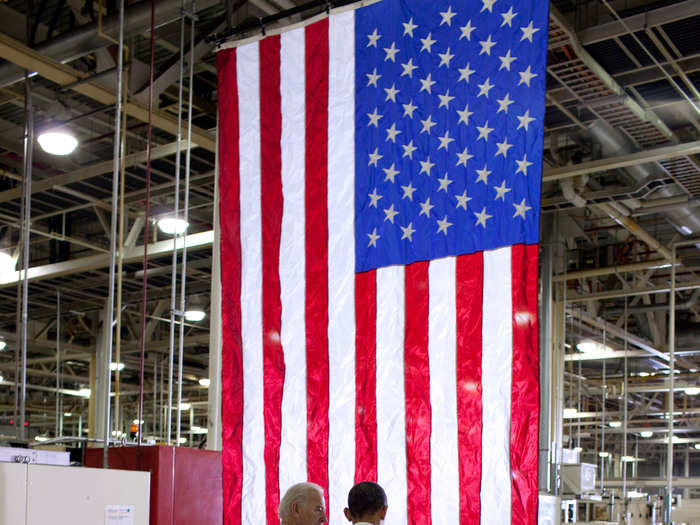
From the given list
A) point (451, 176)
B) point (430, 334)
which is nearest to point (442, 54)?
point (451, 176)

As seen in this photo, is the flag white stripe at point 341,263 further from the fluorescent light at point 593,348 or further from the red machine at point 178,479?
the fluorescent light at point 593,348

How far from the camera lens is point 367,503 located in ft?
13.8

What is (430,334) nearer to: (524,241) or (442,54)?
(524,241)

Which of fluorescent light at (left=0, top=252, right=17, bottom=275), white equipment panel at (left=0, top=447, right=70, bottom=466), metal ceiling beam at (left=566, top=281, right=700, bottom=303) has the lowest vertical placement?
white equipment panel at (left=0, top=447, right=70, bottom=466)

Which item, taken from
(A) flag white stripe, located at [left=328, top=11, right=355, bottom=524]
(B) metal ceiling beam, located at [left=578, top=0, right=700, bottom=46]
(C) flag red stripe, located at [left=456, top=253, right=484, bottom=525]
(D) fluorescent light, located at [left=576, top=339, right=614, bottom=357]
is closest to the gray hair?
(C) flag red stripe, located at [left=456, top=253, right=484, bottom=525]

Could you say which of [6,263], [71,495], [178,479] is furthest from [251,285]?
[6,263]

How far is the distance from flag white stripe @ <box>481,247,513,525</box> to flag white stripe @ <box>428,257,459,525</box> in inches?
8.7

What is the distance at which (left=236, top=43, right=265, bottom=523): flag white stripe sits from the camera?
656 cm

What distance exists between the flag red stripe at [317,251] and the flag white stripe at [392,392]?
47 cm

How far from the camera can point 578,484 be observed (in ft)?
51.1

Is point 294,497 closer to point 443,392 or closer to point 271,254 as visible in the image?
point 443,392

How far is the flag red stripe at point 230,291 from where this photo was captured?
261 inches

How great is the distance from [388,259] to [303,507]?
2.47 meters

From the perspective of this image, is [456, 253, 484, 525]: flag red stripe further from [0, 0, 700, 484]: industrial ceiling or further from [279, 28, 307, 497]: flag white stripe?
[0, 0, 700, 484]: industrial ceiling
